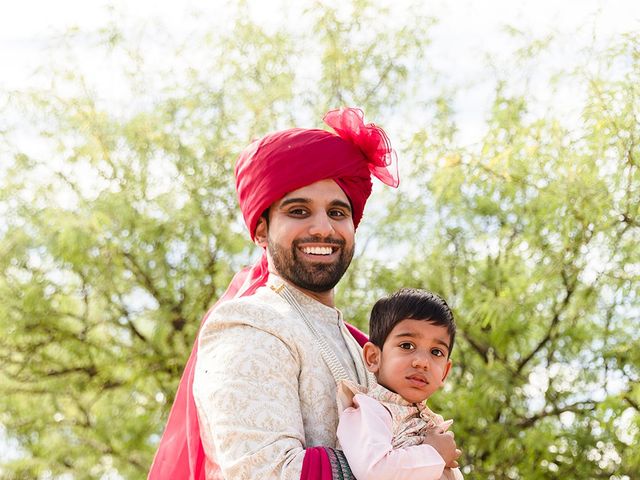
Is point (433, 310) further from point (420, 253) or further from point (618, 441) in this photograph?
point (420, 253)

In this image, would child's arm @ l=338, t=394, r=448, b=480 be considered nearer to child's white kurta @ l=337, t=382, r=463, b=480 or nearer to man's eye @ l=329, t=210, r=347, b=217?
child's white kurta @ l=337, t=382, r=463, b=480

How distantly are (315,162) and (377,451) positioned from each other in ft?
2.28

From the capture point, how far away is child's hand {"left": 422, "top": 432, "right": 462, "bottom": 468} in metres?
2.15

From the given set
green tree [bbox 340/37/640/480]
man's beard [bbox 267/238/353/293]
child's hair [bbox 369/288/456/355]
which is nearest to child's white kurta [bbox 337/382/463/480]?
child's hair [bbox 369/288/456/355]

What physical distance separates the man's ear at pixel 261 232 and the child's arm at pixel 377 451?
1.77 ft

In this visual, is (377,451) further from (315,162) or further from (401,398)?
(315,162)

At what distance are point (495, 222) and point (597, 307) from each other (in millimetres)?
786

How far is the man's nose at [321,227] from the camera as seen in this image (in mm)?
2383

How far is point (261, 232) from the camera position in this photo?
2.53 m

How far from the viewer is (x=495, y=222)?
5891 millimetres

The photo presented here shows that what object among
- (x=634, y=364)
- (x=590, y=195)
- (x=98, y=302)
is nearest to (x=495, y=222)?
(x=634, y=364)

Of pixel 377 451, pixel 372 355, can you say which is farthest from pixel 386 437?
pixel 372 355

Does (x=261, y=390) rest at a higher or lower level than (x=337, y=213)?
lower

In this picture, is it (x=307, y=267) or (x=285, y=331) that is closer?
(x=285, y=331)
